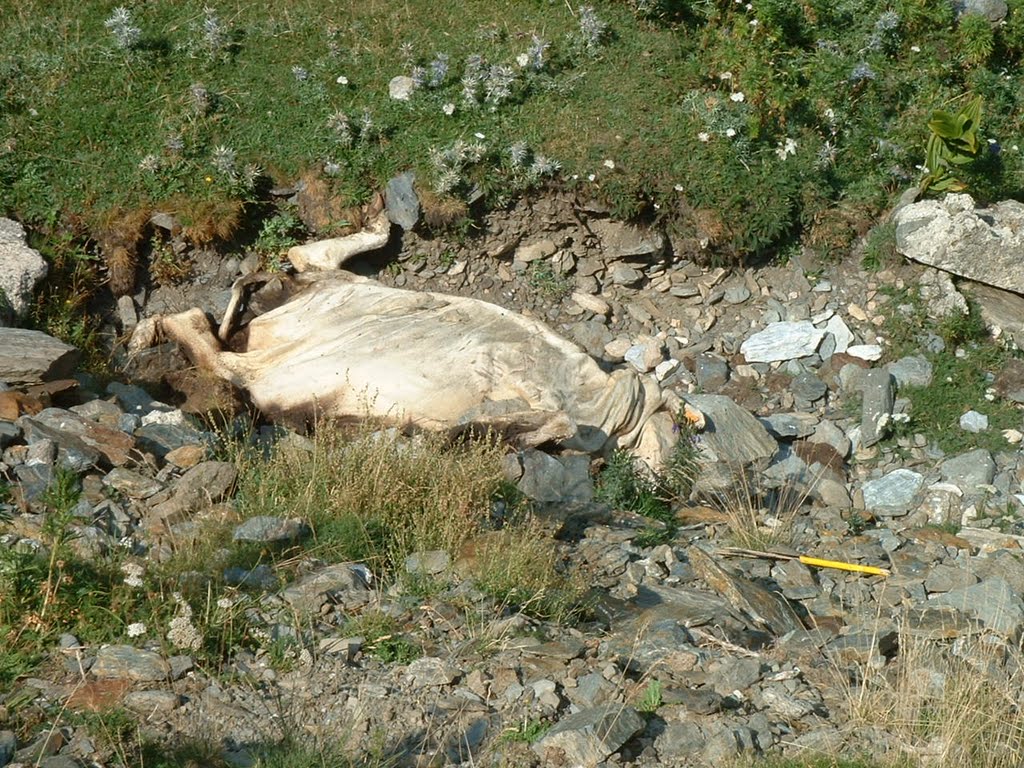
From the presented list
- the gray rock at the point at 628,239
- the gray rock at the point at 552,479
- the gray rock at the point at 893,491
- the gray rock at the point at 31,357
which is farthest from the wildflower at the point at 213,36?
the gray rock at the point at 893,491

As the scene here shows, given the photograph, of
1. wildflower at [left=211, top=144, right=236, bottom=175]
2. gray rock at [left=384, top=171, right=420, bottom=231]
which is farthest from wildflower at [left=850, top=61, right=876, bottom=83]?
wildflower at [left=211, top=144, right=236, bottom=175]

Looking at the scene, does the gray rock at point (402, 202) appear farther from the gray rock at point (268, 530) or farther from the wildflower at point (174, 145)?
the gray rock at point (268, 530)

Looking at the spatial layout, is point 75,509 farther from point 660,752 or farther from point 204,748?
point 660,752

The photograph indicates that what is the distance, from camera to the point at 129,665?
4824 mm

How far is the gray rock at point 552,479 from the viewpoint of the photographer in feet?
24.5

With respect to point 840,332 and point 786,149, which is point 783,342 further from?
point 786,149

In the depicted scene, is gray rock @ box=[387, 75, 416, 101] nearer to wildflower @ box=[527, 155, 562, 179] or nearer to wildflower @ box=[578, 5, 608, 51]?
wildflower @ box=[527, 155, 562, 179]

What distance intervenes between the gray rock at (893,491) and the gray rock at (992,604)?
1.69 metres

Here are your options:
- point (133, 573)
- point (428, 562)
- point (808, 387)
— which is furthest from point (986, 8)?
point (133, 573)

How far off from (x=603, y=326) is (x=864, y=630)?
438cm

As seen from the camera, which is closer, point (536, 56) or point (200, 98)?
point (200, 98)

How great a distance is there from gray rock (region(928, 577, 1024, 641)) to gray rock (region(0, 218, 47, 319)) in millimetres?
6446

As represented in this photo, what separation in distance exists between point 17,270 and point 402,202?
2.91 m

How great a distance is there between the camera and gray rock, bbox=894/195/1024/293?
9.47 meters
